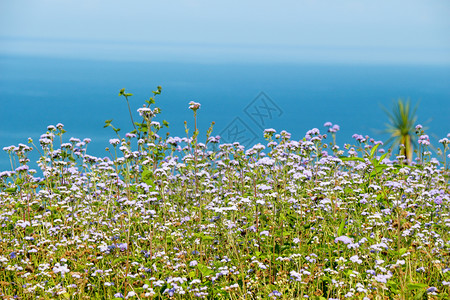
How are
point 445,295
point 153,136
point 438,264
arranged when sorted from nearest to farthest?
1. point 445,295
2. point 438,264
3. point 153,136

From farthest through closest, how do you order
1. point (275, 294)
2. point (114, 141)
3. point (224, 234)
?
point (114, 141) → point (224, 234) → point (275, 294)

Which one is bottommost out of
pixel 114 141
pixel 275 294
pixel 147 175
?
pixel 275 294

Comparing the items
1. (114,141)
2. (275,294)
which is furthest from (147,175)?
(275,294)

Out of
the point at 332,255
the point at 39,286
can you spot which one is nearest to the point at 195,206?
the point at 332,255

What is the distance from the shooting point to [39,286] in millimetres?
5320

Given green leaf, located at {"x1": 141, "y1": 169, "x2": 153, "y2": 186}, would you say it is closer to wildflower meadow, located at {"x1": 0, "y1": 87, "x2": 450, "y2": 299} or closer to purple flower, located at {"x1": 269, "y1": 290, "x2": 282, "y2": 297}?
wildflower meadow, located at {"x1": 0, "y1": 87, "x2": 450, "y2": 299}

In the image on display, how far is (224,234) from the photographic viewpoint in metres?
6.13

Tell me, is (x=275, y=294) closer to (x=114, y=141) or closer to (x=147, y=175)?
(x=147, y=175)

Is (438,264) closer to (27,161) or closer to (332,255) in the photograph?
(332,255)

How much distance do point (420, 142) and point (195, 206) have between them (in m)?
4.31

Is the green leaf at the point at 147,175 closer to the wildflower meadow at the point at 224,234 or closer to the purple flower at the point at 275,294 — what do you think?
the wildflower meadow at the point at 224,234

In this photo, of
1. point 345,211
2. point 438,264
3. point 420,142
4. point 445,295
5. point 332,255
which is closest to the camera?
point 445,295

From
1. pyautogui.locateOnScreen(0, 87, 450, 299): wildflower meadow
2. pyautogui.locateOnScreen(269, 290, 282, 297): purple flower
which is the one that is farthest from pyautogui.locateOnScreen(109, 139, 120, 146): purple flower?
pyautogui.locateOnScreen(269, 290, 282, 297): purple flower

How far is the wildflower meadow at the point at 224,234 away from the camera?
541cm
